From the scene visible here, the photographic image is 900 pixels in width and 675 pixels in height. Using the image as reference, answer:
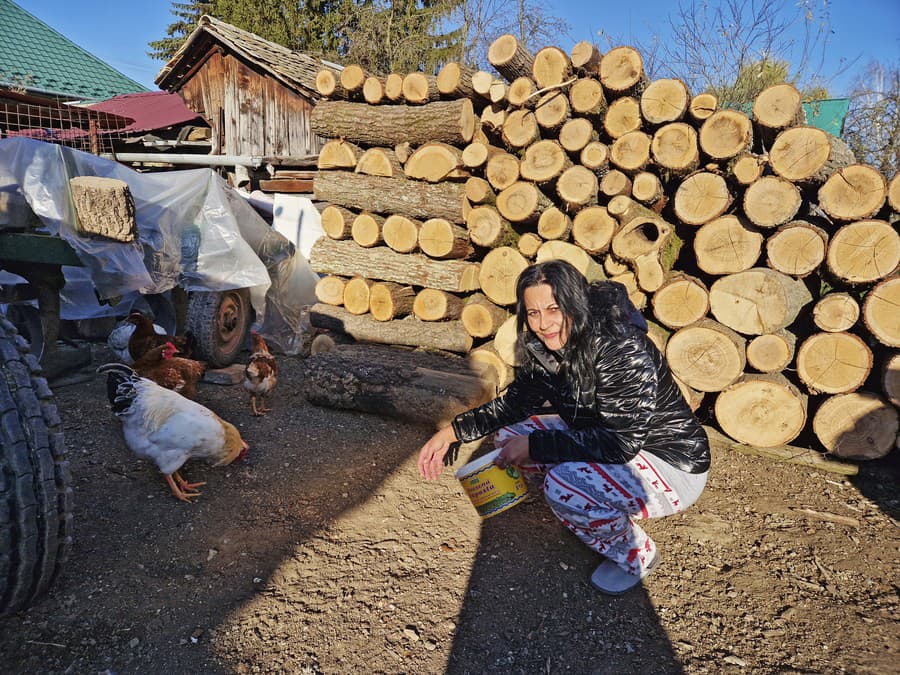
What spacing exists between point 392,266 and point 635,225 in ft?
6.91

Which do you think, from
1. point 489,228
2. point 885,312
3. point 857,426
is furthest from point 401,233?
point 857,426

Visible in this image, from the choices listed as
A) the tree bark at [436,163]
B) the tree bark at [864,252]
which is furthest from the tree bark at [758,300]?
the tree bark at [436,163]

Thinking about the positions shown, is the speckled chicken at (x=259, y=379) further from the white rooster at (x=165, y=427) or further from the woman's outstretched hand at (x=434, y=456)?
the woman's outstretched hand at (x=434, y=456)

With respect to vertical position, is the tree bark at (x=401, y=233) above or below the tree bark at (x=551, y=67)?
below

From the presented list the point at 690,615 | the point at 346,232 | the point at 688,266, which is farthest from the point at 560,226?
the point at 690,615

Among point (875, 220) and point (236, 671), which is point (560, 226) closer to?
point (875, 220)

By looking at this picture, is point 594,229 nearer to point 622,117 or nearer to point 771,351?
point 622,117

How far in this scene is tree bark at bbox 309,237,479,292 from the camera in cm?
430

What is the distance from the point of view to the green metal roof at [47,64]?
43.4 ft

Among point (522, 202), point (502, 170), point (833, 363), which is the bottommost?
point (833, 363)

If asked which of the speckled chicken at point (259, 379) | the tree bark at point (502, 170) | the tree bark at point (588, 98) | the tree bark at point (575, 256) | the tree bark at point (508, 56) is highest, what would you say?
the tree bark at point (508, 56)

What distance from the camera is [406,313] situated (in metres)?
4.76

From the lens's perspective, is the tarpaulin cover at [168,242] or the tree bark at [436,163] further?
the tree bark at [436,163]

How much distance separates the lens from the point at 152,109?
12.1 metres
